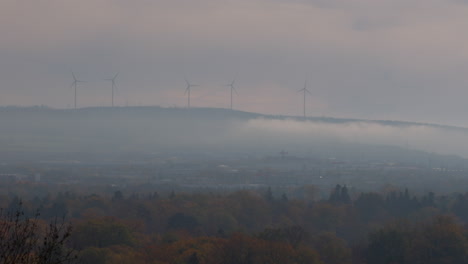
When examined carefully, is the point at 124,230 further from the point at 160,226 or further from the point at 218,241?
the point at 160,226

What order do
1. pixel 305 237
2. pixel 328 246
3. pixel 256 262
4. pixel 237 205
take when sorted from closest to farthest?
pixel 256 262 < pixel 328 246 < pixel 305 237 < pixel 237 205

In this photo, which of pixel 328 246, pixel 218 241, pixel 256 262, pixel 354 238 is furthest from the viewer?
pixel 354 238

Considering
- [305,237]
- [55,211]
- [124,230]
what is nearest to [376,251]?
[305,237]

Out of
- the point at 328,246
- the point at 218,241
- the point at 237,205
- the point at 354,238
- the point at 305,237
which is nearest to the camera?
the point at 218,241

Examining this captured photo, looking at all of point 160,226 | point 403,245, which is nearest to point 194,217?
point 160,226

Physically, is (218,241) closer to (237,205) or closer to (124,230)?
(124,230)

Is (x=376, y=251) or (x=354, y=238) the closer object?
(x=376, y=251)
